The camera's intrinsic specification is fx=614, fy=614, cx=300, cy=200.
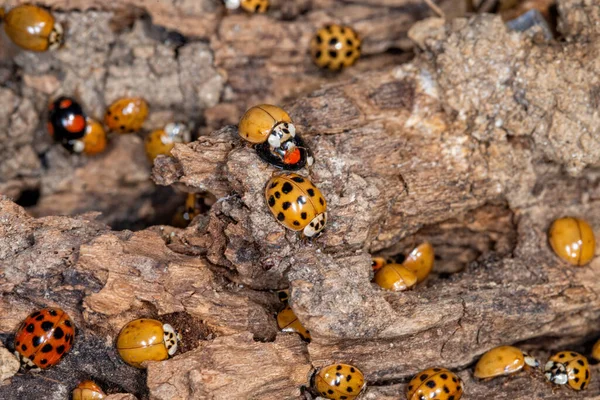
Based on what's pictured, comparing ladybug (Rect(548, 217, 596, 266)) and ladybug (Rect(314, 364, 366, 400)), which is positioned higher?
ladybug (Rect(548, 217, 596, 266))

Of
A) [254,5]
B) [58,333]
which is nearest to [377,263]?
[58,333]

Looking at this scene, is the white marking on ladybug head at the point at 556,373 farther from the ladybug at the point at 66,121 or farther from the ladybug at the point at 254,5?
the ladybug at the point at 66,121

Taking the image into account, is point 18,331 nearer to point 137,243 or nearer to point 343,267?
point 137,243

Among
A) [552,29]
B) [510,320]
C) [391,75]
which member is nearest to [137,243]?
[391,75]

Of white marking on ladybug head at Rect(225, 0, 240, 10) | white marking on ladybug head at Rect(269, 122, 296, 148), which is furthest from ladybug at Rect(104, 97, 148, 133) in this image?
white marking on ladybug head at Rect(269, 122, 296, 148)

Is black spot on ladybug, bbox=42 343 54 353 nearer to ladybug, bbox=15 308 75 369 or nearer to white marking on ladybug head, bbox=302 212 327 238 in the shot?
ladybug, bbox=15 308 75 369

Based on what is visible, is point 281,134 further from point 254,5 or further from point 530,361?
point 530,361
